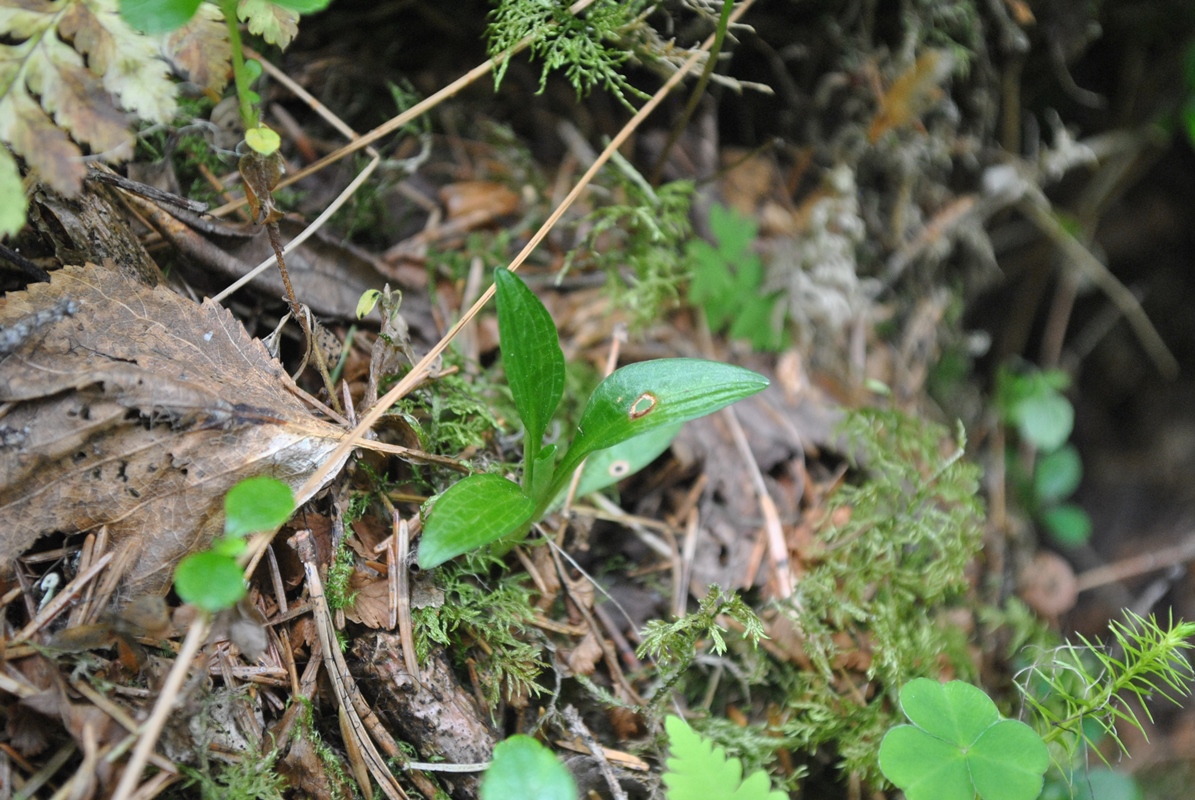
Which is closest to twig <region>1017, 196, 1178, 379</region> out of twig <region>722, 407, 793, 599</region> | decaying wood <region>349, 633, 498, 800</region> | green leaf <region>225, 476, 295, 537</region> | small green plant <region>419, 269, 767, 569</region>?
twig <region>722, 407, 793, 599</region>

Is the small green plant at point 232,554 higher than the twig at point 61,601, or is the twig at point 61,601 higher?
the small green plant at point 232,554

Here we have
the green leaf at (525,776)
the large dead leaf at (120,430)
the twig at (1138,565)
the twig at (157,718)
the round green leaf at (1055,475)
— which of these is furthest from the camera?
the round green leaf at (1055,475)

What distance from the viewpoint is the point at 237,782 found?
112cm

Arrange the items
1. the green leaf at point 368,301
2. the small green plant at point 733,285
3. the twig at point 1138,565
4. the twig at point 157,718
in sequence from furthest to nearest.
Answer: the twig at point 1138,565
the small green plant at point 733,285
the green leaf at point 368,301
the twig at point 157,718

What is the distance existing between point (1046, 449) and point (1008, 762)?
1813 millimetres

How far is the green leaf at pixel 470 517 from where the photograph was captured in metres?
1.21

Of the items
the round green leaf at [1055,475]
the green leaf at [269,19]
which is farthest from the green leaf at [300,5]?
the round green leaf at [1055,475]

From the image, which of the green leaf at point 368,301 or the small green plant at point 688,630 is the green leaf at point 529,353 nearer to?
the green leaf at point 368,301

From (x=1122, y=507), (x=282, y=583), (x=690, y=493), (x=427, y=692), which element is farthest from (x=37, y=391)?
(x=1122, y=507)

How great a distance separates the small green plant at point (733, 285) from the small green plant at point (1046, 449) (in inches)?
43.5

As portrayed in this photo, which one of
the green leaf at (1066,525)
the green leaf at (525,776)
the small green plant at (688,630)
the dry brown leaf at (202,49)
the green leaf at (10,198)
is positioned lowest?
the green leaf at (1066,525)

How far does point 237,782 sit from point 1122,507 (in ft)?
10.4

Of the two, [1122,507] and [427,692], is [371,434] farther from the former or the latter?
[1122,507]

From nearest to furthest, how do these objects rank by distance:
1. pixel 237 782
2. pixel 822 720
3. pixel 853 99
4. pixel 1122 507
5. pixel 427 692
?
1. pixel 237 782
2. pixel 427 692
3. pixel 822 720
4. pixel 853 99
5. pixel 1122 507
